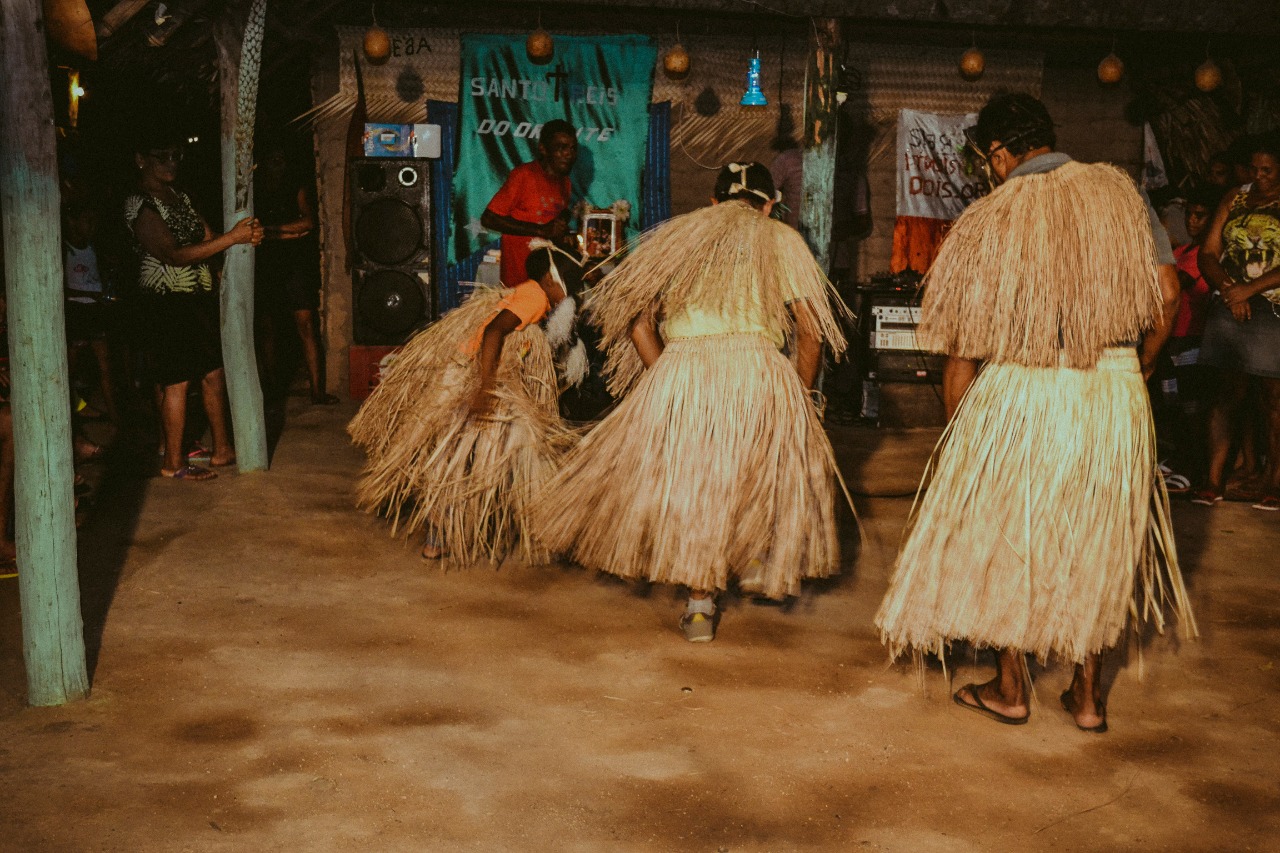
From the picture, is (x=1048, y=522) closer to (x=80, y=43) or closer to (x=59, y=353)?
(x=59, y=353)

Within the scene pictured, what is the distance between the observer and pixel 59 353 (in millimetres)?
3168

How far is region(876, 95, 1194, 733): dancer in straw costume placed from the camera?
3.02 meters

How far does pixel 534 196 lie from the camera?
573 cm

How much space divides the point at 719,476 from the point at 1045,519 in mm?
1055

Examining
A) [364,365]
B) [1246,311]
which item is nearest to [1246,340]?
[1246,311]

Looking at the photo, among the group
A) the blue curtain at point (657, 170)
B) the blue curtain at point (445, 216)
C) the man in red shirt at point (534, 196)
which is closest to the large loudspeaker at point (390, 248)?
the blue curtain at point (445, 216)

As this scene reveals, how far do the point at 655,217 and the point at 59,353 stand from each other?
5887mm

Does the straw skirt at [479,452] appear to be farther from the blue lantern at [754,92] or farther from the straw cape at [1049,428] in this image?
the blue lantern at [754,92]

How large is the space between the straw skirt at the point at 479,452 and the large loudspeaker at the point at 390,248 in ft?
12.1

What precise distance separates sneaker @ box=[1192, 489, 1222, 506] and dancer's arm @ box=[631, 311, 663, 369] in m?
3.44

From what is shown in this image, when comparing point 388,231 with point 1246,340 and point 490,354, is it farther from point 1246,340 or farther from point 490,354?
point 1246,340

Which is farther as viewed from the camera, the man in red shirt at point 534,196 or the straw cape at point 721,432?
the man in red shirt at point 534,196

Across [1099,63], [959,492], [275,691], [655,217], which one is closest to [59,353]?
[275,691]

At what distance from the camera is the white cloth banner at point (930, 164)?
8789 millimetres
